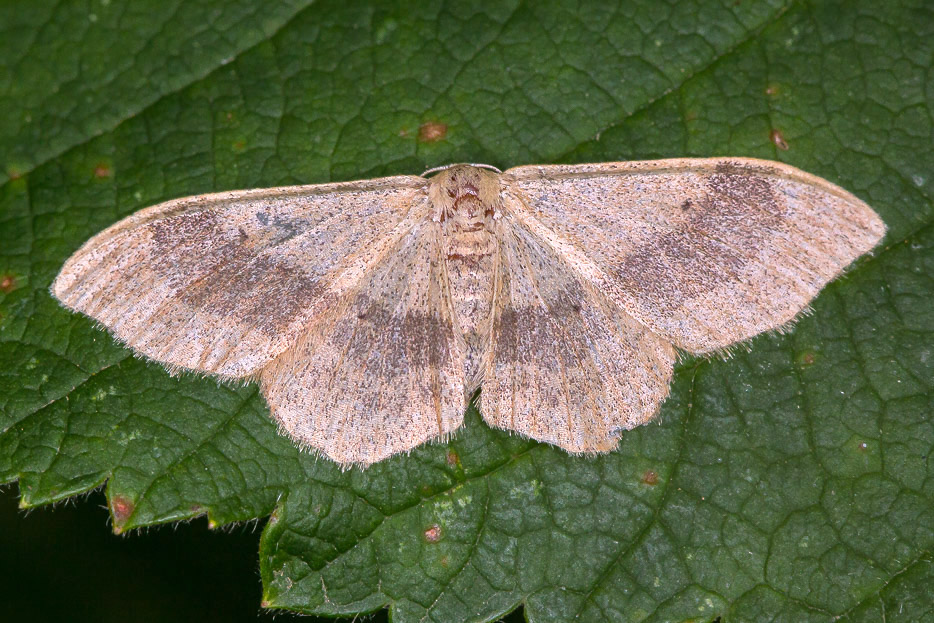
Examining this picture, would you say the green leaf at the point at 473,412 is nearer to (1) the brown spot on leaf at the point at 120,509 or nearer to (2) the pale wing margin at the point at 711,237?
(1) the brown spot on leaf at the point at 120,509

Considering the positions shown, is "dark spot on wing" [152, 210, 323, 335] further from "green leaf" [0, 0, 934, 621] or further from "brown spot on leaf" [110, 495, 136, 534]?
"brown spot on leaf" [110, 495, 136, 534]

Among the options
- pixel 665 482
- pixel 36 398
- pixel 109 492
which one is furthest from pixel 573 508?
pixel 36 398

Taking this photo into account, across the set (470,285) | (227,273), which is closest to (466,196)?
(470,285)

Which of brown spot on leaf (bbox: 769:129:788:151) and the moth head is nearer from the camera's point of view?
the moth head

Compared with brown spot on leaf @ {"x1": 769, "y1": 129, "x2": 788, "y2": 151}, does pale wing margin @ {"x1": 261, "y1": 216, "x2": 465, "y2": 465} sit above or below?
below

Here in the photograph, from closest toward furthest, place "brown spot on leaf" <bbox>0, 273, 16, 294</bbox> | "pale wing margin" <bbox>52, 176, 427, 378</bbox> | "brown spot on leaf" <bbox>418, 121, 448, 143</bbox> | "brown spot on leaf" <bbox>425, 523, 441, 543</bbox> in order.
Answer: "pale wing margin" <bbox>52, 176, 427, 378</bbox>
"brown spot on leaf" <bbox>425, 523, 441, 543</bbox>
"brown spot on leaf" <bbox>0, 273, 16, 294</bbox>
"brown spot on leaf" <bbox>418, 121, 448, 143</bbox>

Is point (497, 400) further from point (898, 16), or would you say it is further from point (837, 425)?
point (898, 16)

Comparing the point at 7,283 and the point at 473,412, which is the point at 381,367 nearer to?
the point at 473,412

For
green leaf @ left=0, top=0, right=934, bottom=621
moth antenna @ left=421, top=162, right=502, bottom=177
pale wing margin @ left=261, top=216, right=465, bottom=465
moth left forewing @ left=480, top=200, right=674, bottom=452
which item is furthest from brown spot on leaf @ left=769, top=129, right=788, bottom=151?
pale wing margin @ left=261, top=216, right=465, bottom=465
